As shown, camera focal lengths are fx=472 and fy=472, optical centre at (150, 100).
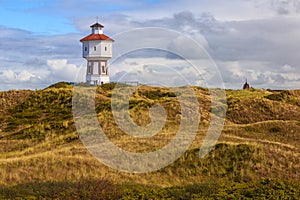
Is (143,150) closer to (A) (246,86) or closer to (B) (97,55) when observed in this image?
(B) (97,55)

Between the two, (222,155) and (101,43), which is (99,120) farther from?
(101,43)

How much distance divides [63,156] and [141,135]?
863cm

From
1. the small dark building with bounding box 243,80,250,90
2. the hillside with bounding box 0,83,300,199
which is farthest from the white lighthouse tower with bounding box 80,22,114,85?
the small dark building with bounding box 243,80,250,90

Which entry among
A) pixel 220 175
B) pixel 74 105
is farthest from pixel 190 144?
pixel 74 105

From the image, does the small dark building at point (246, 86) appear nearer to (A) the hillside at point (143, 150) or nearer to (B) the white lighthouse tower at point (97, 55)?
(A) the hillside at point (143, 150)

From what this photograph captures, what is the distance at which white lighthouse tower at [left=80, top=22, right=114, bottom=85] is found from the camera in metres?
62.2

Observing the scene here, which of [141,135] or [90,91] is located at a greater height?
[90,91]

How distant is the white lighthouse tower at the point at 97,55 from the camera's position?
204ft

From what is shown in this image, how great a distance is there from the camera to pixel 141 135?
112 feet

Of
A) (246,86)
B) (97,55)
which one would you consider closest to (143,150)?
(97,55)

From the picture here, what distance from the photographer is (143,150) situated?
94.1 feet

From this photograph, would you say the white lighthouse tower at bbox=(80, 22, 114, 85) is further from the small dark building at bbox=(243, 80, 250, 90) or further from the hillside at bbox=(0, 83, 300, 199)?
the small dark building at bbox=(243, 80, 250, 90)

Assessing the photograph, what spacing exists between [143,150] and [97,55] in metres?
35.9

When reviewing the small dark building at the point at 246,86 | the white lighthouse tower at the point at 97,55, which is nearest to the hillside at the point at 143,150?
the white lighthouse tower at the point at 97,55
